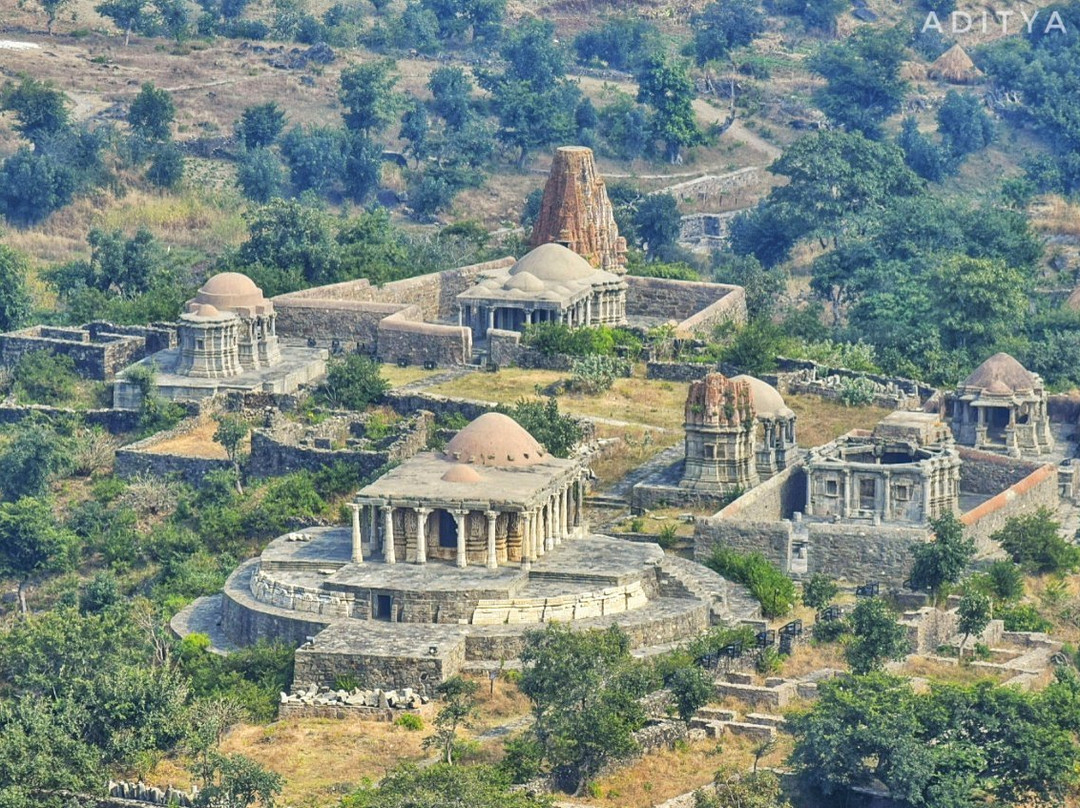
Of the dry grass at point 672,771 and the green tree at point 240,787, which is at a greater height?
the green tree at point 240,787

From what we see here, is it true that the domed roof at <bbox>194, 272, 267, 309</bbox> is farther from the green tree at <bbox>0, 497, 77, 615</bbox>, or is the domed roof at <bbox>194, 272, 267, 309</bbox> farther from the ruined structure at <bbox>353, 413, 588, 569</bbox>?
the ruined structure at <bbox>353, 413, 588, 569</bbox>

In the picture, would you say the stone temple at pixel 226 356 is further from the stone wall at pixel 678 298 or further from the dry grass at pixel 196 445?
the stone wall at pixel 678 298

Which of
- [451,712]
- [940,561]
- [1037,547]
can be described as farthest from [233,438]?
[451,712]

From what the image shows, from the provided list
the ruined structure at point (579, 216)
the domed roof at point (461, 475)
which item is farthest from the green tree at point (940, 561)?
the ruined structure at point (579, 216)

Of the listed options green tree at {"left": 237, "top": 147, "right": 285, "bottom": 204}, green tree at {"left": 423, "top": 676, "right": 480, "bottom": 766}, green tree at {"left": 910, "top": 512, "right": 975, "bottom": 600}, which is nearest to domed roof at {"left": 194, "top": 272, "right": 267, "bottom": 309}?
green tree at {"left": 910, "top": 512, "right": 975, "bottom": 600}

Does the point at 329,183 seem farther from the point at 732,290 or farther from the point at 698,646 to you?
the point at 698,646

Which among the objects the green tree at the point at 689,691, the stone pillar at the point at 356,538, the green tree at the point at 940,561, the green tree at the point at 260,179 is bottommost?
the green tree at the point at 689,691

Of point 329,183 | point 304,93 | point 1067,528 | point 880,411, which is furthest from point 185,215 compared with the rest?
point 1067,528
